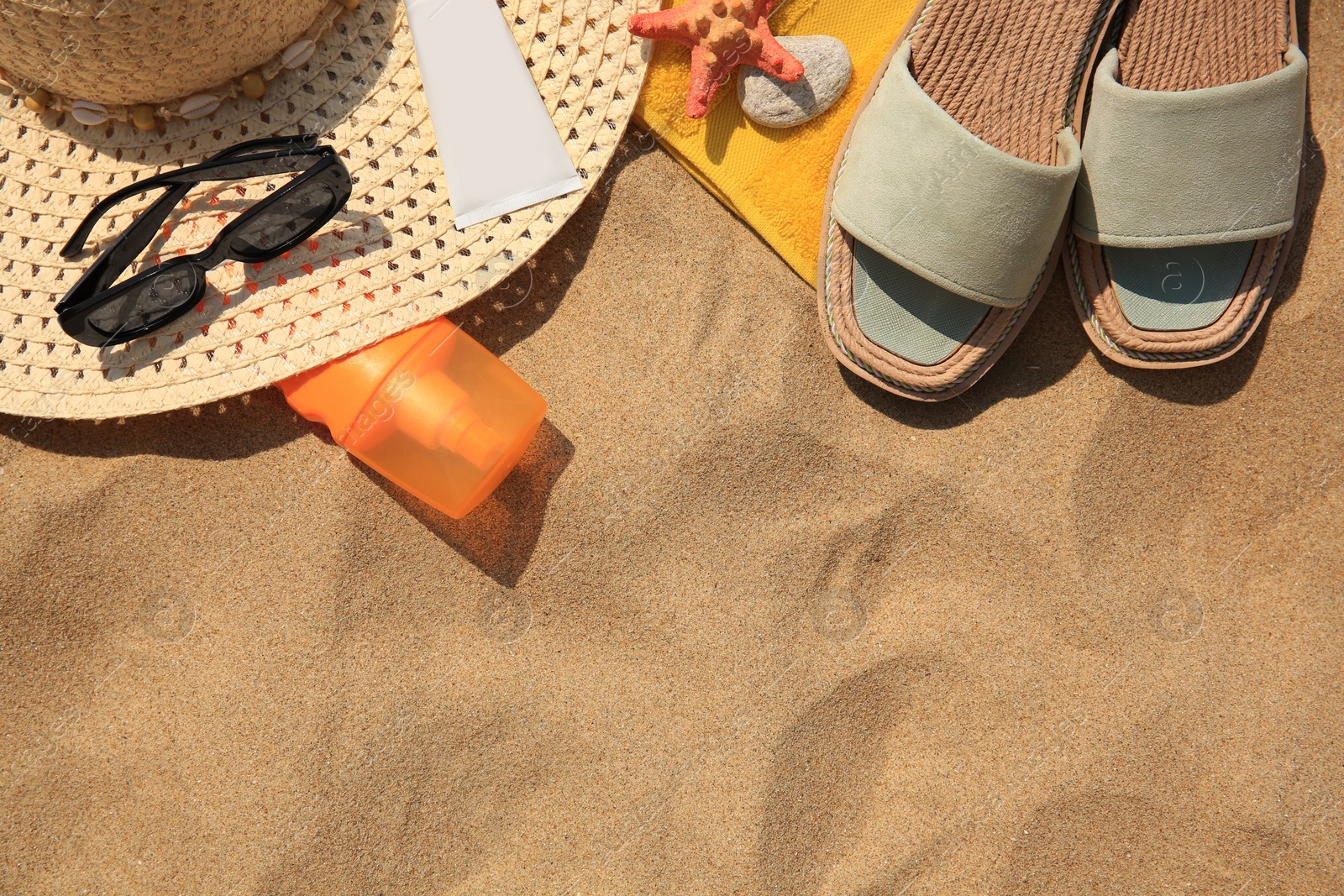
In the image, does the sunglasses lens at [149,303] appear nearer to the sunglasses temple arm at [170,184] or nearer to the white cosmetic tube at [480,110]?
the sunglasses temple arm at [170,184]

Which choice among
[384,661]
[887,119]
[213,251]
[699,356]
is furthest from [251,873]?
[887,119]

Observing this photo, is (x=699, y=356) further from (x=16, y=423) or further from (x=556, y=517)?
(x=16, y=423)

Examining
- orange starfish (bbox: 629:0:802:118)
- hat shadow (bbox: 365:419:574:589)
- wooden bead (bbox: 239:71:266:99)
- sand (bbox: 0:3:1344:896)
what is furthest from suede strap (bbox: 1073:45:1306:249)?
wooden bead (bbox: 239:71:266:99)

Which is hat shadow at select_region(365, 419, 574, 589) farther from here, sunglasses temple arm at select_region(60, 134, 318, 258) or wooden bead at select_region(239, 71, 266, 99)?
wooden bead at select_region(239, 71, 266, 99)

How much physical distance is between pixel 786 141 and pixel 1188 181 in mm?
585

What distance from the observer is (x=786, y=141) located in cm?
126

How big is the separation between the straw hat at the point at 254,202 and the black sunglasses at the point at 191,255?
42 mm

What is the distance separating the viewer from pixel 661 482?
125 cm

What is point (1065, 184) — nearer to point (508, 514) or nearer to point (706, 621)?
point (706, 621)

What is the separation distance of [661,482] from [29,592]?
958mm

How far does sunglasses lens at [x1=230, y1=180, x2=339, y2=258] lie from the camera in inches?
42.8

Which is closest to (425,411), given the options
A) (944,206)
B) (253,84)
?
(253,84)

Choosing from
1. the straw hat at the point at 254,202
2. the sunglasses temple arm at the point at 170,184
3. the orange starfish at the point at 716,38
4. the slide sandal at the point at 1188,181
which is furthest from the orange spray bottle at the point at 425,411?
→ the slide sandal at the point at 1188,181

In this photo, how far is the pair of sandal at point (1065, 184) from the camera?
1.15 metres
